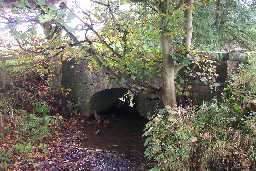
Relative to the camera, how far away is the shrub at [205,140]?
7000mm

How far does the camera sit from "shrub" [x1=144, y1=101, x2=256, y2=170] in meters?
7.00

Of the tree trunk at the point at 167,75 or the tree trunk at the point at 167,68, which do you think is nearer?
the tree trunk at the point at 167,68

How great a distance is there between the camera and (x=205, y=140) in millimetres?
7188

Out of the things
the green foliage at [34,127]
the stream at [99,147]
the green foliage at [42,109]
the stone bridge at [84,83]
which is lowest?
the stream at [99,147]

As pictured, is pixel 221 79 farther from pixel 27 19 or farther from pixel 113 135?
pixel 27 19

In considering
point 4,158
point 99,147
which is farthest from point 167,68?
point 4,158

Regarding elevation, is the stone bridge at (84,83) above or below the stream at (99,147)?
above

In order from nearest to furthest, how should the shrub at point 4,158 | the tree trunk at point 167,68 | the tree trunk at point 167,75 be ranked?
the tree trunk at point 167,68 < the tree trunk at point 167,75 < the shrub at point 4,158

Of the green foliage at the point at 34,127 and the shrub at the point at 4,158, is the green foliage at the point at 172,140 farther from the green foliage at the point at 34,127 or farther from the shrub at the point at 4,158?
the green foliage at the point at 34,127

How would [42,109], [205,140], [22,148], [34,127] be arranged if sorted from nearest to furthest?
[205,140] < [22,148] < [34,127] < [42,109]

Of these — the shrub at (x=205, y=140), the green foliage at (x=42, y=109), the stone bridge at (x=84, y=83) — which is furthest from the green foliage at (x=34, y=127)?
the shrub at (x=205, y=140)

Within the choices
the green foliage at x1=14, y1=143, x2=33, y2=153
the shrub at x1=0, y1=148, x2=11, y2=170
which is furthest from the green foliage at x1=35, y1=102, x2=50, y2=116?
the shrub at x1=0, y1=148, x2=11, y2=170

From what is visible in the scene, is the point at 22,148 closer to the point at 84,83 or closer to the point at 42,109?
the point at 42,109

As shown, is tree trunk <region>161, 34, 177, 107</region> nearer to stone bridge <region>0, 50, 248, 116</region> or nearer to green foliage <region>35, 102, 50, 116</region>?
stone bridge <region>0, 50, 248, 116</region>
